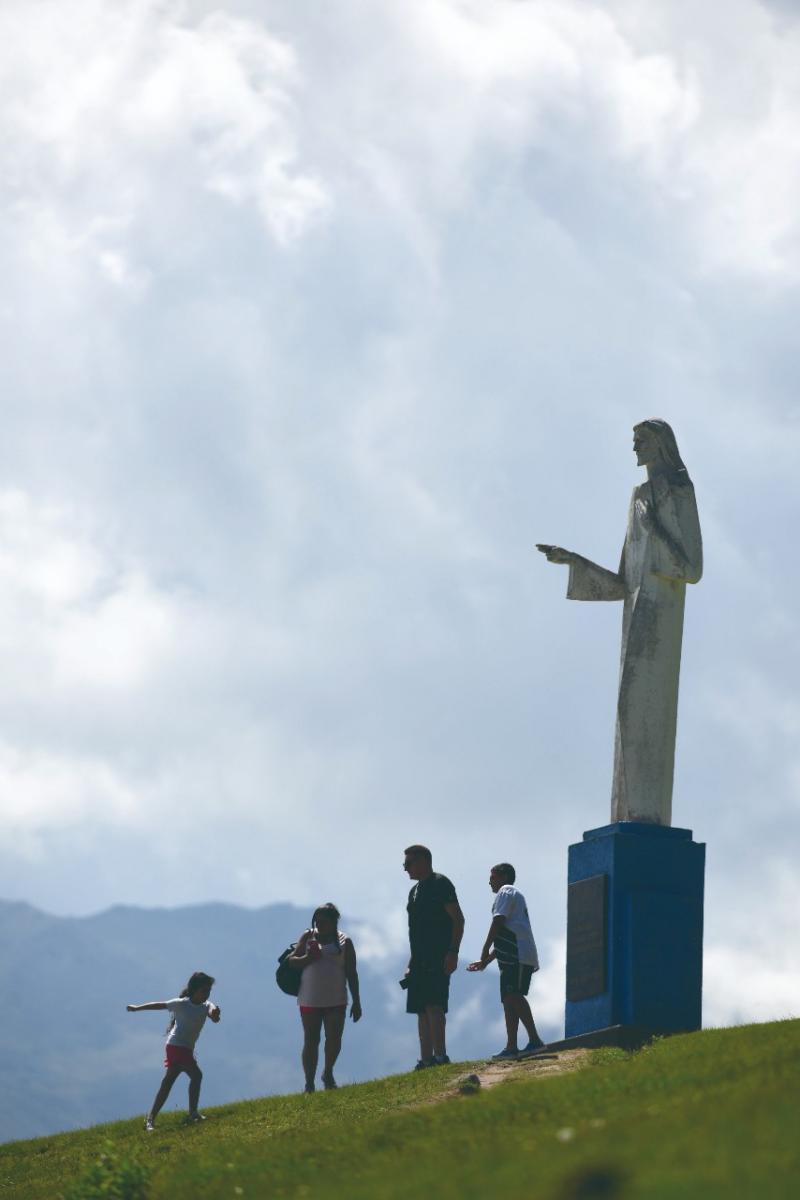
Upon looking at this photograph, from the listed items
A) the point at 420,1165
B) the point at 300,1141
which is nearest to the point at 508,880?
the point at 300,1141

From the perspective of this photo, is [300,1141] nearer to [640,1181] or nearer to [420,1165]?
[420,1165]

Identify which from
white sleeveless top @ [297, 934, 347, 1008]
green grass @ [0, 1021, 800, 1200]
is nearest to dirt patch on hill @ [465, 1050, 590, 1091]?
green grass @ [0, 1021, 800, 1200]

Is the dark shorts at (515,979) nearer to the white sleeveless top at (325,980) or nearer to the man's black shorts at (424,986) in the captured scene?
the man's black shorts at (424,986)

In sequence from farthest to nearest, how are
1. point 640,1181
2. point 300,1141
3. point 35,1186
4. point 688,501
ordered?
point 688,501 → point 35,1186 → point 300,1141 → point 640,1181

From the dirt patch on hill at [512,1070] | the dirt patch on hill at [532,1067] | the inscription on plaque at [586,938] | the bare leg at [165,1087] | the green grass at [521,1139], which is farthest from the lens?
the inscription on plaque at [586,938]

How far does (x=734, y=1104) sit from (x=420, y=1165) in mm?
1980

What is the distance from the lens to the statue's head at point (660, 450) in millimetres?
19281

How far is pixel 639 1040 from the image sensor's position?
55.0ft

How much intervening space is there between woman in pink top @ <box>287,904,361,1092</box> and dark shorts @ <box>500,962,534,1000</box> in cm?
167

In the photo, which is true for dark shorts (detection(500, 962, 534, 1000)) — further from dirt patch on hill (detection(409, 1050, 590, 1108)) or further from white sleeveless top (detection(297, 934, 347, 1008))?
white sleeveless top (detection(297, 934, 347, 1008))

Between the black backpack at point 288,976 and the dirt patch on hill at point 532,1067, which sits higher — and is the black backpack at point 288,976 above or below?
above

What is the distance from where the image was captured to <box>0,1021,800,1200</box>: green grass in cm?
914

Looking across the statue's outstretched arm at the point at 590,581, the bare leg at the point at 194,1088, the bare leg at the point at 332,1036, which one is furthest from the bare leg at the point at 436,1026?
the statue's outstretched arm at the point at 590,581

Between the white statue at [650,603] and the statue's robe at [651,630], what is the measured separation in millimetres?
10
